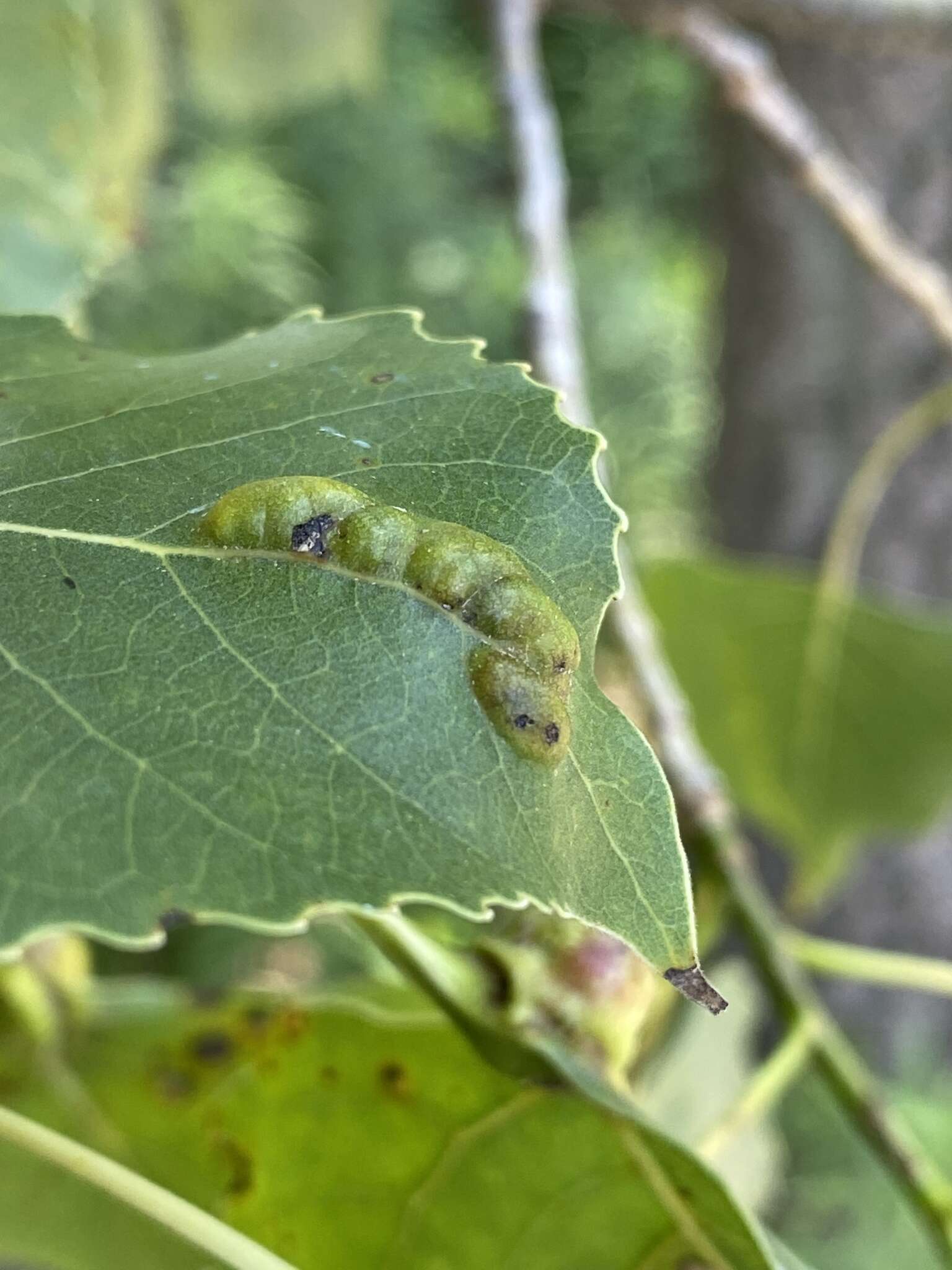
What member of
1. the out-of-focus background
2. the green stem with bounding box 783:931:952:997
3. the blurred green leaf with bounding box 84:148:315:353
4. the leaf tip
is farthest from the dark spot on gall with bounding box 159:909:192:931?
the blurred green leaf with bounding box 84:148:315:353

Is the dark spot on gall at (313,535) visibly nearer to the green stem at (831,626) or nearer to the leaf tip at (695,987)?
the leaf tip at (695,987)

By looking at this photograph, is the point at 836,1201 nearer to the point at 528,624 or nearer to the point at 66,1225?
the point at 66,1225

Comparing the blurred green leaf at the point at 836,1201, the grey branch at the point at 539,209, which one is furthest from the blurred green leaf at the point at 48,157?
the blurred green leaf at the point at 836,1201

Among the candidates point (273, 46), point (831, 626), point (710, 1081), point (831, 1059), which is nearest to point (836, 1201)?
point (710, 1081)

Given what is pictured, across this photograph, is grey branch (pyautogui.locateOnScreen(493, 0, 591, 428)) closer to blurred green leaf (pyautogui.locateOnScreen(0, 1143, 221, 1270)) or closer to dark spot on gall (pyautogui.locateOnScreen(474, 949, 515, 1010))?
dark spot on gall (pyautogui.locateOnScreen(474, 949, 515, 1010))

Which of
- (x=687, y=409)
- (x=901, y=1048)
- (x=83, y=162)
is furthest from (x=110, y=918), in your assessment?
(x=687, y=409)

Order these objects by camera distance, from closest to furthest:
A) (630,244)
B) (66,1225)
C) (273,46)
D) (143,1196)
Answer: (143,1196) < (66,1225) < (273,46) < (630,244)

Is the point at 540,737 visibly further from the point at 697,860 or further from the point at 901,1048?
the point at 901,1048
